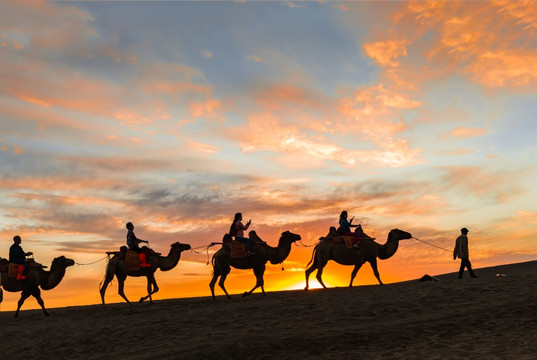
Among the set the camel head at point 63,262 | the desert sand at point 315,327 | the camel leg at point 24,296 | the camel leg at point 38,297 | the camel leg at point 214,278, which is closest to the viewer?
the desert sand at point 315,327

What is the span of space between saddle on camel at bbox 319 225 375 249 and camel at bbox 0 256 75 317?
11.4 metres

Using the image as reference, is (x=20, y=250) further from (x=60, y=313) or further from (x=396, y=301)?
(x=396, y=301)

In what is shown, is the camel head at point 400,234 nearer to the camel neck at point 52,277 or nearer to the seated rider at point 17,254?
the camel neck at point 52,277

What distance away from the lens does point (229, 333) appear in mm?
16781

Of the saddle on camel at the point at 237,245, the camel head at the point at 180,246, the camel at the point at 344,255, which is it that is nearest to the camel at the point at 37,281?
the camel head at the point at 180,246

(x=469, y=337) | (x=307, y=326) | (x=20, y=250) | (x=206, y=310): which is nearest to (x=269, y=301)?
(x=206, y=310)

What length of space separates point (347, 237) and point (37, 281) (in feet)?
42.6

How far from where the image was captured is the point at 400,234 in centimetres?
2634

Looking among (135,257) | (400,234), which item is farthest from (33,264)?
(400,234)

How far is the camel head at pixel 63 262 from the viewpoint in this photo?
2478cm

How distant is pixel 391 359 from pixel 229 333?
5.28 meters

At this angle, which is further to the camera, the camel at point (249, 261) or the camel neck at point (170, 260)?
the camel neck at point (170, 260)

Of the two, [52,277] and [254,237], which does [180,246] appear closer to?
[254,237]

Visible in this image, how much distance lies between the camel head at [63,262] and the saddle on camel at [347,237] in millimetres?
11098
